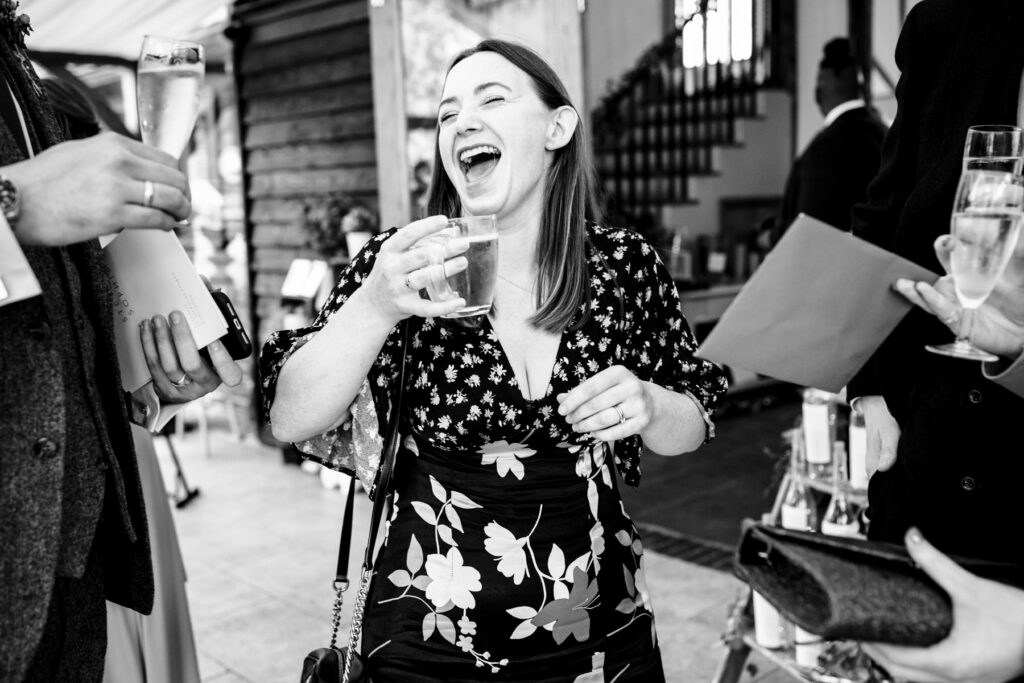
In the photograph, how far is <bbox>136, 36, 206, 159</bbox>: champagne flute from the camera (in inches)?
42.4

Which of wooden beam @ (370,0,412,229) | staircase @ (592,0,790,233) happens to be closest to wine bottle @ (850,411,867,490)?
wooden beam @ (370,0,412,229)

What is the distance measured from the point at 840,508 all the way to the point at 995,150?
4.34ft

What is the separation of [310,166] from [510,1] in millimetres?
1859

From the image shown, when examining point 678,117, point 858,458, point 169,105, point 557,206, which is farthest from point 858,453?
point 678,117

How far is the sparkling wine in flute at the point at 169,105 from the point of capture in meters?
1.08

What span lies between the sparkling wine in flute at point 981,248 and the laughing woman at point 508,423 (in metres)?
0.44

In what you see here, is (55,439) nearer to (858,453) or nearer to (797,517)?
(858,453)

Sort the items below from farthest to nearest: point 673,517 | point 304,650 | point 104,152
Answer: point 673,517, point 304,650, point 104,152

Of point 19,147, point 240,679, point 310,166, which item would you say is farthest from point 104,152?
point 310,166

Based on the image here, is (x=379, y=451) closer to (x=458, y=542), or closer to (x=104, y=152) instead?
(x=458, y=542)

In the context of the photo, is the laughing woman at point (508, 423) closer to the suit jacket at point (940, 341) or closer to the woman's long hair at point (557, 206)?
the woman's long hair at point (557, 206)

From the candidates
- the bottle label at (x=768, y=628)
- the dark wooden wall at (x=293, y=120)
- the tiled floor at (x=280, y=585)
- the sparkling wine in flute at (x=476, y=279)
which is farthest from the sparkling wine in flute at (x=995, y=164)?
the dark wooden wall at (x=293, y=120)

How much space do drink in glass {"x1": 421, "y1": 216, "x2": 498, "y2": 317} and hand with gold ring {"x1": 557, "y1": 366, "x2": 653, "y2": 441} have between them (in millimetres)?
175

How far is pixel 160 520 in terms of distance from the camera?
2195 mm
